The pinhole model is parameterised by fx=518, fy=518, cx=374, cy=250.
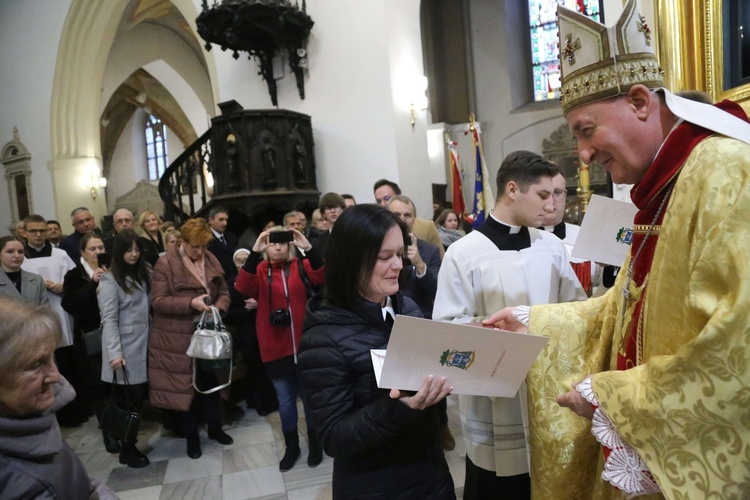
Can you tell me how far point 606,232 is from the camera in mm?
2068

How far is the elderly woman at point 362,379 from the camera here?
143cm

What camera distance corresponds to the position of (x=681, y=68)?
2.76 metres

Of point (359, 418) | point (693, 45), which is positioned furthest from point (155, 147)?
point (359, 418)

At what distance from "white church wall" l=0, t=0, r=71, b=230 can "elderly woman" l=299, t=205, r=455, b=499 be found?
1139cm

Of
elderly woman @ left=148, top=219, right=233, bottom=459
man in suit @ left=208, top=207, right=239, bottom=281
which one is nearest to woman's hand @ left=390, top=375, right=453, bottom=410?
elderly woman @ left=148, top=219, right=233, bottom=459

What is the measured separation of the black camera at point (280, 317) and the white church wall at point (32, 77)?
31.7ft

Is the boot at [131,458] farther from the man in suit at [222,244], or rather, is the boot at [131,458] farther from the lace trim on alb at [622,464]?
the lace trim on alb at [622,464]

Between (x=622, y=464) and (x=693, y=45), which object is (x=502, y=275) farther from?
(x=693, y=45)

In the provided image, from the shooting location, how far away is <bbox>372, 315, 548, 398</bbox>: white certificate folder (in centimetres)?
116

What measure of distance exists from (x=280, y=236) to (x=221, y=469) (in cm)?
163

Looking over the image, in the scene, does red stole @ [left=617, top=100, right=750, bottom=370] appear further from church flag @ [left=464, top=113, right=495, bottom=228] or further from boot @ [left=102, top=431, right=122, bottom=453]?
church flag @ [left=464, top=113, right=495, bottom=228]

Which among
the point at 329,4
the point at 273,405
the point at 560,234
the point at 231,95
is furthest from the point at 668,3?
the point at 231,95

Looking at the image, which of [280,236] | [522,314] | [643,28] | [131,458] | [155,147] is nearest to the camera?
[643,28]

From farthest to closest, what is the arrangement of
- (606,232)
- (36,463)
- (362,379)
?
(606,232) < (362,379) < (36,463)
